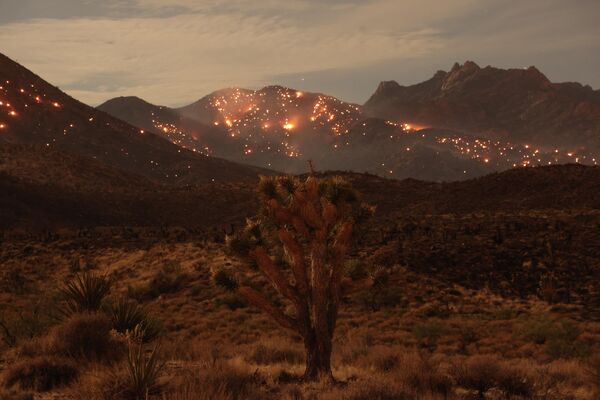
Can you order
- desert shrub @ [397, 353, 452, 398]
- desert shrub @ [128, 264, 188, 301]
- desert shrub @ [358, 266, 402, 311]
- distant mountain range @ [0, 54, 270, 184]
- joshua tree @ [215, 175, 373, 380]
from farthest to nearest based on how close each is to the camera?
distant mountain range @ [0, 54, 270, 184] → desert shrub @ [128, 264, 188, 301] → desert shrub @ [358, 266, 402, 311] → joshua tree @ [215, 175, 373, 380] → desert shrub @ [397, 353, 452, 398]

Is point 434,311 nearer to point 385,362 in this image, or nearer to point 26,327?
point 385,362

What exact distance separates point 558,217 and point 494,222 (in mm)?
4275

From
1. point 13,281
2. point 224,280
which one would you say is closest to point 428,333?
point 224,280

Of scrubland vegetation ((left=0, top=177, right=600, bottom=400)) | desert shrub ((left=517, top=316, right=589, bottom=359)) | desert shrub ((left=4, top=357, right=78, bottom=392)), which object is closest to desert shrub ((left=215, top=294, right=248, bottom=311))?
scrubland vegetation ((left=0, top=177, right=600, bottom=400))

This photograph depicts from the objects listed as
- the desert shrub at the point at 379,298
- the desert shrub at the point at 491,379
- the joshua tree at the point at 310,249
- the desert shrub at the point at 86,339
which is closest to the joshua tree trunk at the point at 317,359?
the joshua tree at the point at 310,249

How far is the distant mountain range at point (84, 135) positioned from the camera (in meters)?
103

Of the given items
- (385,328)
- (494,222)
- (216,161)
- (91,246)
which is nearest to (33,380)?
(385,328)

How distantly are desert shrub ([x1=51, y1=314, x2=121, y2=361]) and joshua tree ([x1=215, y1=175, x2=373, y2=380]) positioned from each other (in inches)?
91.2

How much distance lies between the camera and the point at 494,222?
1419 inches

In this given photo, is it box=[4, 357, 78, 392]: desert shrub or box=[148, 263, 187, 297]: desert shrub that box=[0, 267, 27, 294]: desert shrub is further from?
box=[4, 357, 78, 392]: desert shrub

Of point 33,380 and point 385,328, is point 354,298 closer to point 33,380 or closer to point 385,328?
point 385,328

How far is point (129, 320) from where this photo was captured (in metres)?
11.8

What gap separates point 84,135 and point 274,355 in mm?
110980

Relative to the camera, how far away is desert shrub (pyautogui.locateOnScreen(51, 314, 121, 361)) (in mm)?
9867
